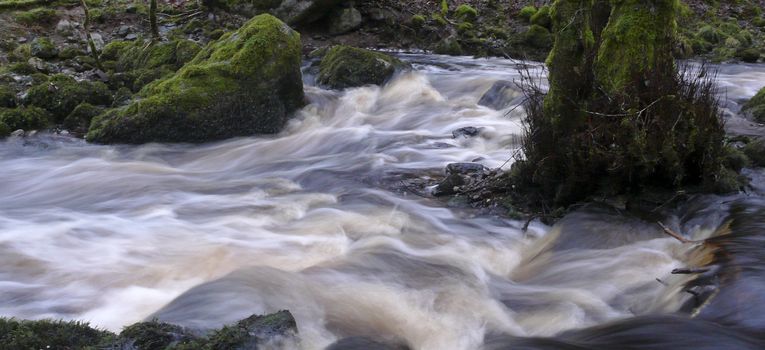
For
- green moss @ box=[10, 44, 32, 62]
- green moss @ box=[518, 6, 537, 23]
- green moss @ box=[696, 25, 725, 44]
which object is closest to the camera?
green moss @ box=[10, 44, 32, 62]

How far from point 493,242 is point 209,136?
15.5ft

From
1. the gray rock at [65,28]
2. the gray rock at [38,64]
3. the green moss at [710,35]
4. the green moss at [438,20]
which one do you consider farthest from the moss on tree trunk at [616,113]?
the gray rock at [65,28]

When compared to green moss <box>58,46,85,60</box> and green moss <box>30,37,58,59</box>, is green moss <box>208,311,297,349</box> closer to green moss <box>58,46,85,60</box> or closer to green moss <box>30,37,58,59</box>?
green moss <box>58,46,85,60</box>

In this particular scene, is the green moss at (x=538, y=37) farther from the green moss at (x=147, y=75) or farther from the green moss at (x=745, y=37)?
the green moss at (x=147, y=75)

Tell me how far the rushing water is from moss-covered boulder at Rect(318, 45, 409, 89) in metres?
2.50

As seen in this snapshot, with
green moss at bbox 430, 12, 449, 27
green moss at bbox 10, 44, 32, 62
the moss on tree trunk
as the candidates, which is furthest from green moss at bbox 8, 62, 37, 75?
the moss on tree trunk

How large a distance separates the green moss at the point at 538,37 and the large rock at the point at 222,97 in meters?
6.70

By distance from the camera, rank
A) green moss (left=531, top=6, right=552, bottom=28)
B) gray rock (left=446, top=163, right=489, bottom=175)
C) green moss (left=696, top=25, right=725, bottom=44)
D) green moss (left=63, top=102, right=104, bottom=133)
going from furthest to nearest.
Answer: green moss (left=531, top=6, right=552, bottom=28) → green moss (left=696, top=25, right=725, bottom=44) → green moss (left=63, top=102, right=104, bottom=133) → gray rock (left=446, top=163, right=489, bottom=175)

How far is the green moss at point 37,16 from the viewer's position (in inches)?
587

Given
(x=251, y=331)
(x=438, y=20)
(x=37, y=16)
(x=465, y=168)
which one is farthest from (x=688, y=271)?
(x=37, y=16)

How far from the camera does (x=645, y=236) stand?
16.8 ft

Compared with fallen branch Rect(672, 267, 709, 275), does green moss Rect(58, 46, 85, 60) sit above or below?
above

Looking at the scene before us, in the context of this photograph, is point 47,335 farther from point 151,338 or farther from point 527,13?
point 527,13

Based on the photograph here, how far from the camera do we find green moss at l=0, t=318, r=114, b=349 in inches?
118
